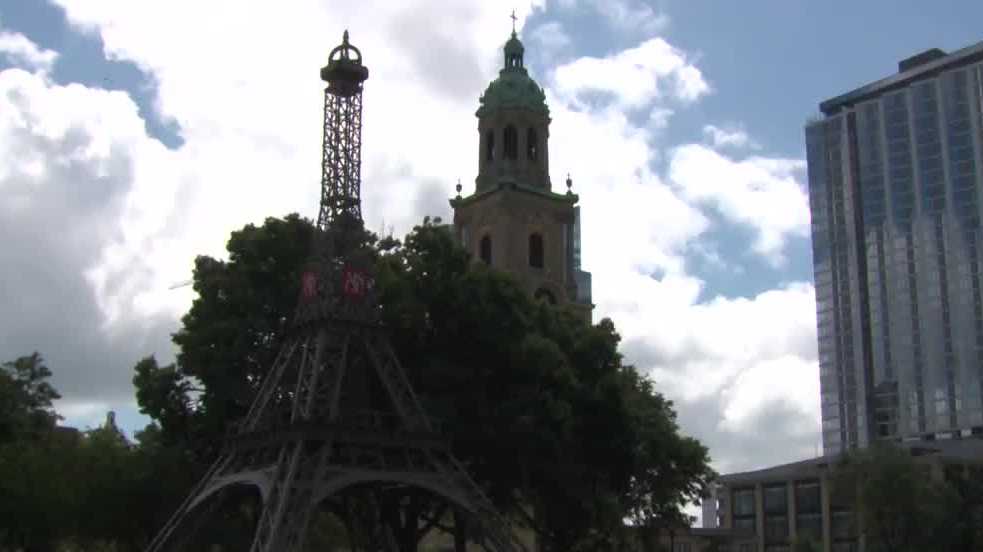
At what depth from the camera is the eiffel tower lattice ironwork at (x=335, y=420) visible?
44.1m

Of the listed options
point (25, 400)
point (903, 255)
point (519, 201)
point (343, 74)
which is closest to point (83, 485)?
point (25, 400)

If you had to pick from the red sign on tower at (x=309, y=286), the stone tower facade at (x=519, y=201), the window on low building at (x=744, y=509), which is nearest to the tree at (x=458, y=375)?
the red sign on tower at (x=309, y=286)

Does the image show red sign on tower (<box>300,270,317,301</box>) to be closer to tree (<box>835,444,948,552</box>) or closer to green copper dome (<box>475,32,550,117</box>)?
tree (<box>835,444,948,552</box>)

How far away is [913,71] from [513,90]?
201 ft

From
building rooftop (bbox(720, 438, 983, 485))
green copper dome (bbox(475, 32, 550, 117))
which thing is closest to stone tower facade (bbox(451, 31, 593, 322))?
green copper dome (bbox(475, 32, 550, 117))

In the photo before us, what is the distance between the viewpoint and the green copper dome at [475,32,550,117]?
86562mm

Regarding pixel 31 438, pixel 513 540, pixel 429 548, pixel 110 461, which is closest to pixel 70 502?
pixel 110 461

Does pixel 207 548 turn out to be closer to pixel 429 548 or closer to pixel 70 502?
pixel 70 502

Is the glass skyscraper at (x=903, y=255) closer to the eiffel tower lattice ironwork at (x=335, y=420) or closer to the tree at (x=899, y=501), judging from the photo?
the tree at (x=899, y=501)

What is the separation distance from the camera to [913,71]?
13288cm

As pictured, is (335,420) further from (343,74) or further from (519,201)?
(519,201)

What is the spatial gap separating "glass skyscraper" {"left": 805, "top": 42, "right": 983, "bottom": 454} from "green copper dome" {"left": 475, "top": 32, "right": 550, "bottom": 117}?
181ft

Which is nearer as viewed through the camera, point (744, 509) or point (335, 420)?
point (335, 420)

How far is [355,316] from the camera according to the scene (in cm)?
4762
